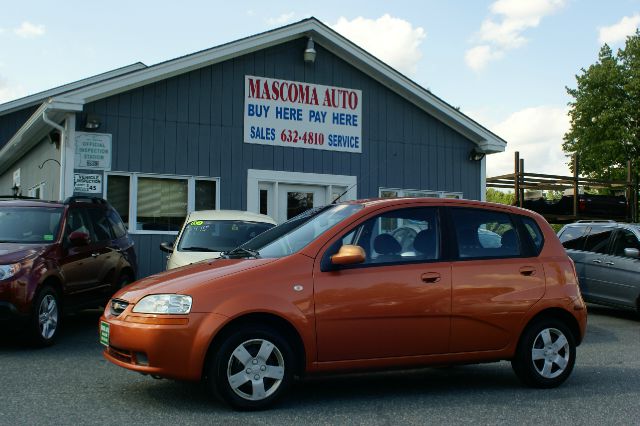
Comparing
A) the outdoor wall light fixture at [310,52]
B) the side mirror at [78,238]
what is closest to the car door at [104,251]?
the side mirror at [78,238]

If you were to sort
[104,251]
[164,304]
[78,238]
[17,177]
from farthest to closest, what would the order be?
[17,177]
[104,251]
[78,238]
[164,304]

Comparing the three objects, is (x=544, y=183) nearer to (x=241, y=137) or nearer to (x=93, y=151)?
(x=241, y=137)

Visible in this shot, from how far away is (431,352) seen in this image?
5938 mm

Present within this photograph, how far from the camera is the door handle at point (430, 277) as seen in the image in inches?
233

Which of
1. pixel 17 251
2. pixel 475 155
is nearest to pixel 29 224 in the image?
pixel 17 251

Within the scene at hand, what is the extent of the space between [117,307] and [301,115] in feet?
32.5

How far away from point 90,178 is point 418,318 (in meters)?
8.90

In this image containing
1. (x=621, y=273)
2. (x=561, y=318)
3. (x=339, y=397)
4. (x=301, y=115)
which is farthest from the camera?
(x=301, y=115)

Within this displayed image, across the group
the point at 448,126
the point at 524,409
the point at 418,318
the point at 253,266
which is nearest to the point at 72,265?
the point at 253,266

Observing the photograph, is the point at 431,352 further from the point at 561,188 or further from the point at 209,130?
the point at 561,188

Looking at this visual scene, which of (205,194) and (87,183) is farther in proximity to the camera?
(205,194)

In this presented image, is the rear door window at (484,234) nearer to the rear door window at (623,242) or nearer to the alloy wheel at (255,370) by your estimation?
the alloy wheel at (255,370)

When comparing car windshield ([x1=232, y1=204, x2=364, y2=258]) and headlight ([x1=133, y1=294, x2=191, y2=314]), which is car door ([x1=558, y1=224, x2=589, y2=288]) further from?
headlight ([x1=133, y1=294, x2=191, y2=314])

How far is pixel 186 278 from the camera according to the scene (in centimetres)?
547
